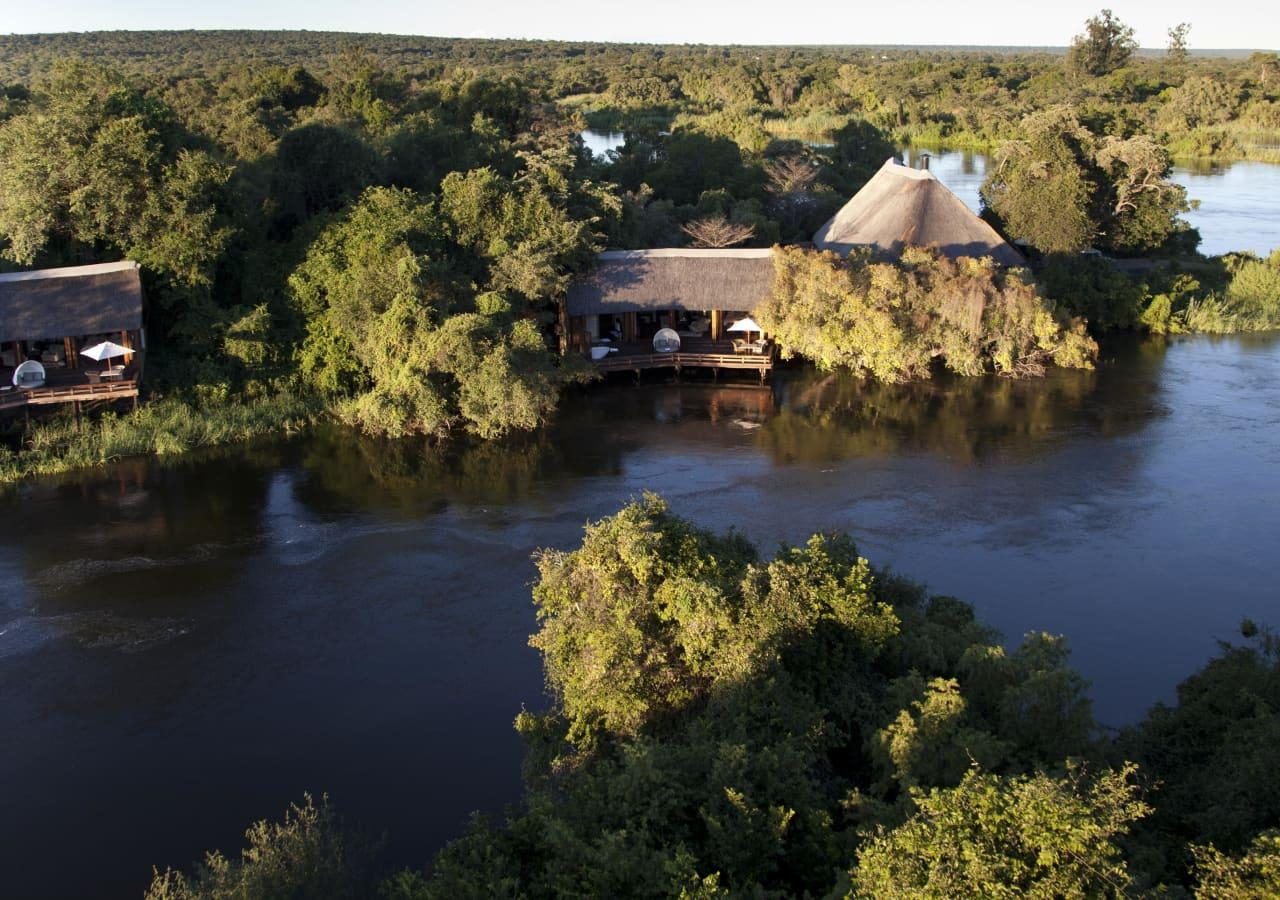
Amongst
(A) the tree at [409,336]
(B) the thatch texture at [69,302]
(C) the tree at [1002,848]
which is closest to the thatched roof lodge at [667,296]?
(A) the tree at [409,336]

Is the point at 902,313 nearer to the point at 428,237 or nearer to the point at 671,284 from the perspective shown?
the point at 671,284

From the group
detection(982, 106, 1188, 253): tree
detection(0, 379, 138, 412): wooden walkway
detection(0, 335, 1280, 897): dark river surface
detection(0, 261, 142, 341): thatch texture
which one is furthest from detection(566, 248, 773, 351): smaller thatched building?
detection(0, 379, 138, 412): wooden walkway

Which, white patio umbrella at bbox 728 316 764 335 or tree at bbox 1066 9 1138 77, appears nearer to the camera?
white patio umbrella at bbox 728 316 764 335

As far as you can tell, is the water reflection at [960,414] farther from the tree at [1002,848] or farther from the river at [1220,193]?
the tree at [1002,848]

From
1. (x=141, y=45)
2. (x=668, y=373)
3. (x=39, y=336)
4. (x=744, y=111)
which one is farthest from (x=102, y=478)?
(x=141, y=45)

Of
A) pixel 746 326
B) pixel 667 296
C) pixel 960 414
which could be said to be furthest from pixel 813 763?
pixel 667 296

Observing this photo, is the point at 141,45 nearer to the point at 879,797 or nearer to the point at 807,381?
the point at 807,381

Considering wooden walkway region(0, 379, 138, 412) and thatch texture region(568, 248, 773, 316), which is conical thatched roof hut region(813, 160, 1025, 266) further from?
wooden walkway region(0, 379, 138, 412)
